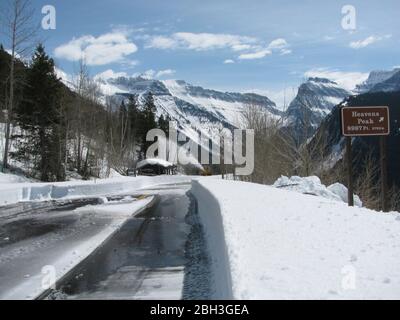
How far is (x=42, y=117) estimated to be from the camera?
36.3m

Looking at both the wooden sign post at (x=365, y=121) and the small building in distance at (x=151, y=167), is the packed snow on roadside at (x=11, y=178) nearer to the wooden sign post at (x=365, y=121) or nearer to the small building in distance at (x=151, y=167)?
the wooden sign post at (x=365, y=121)

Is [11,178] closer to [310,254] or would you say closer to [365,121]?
[365,121]

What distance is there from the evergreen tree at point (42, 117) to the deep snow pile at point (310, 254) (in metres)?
29.9

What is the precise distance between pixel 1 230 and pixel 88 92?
41104mm

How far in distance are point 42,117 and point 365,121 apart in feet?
101

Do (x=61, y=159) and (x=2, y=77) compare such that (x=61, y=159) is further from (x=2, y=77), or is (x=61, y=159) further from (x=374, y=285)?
(x=374, y=285)

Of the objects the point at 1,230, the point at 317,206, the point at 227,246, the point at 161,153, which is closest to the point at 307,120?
the point at 317,206

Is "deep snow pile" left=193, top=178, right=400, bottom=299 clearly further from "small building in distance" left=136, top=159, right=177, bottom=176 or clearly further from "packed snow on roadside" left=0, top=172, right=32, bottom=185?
"small building in distance" left=136, top=159, right=177, bottom=176

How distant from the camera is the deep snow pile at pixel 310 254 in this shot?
4047 millimetres

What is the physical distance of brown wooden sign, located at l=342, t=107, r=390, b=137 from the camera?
10.2 meters

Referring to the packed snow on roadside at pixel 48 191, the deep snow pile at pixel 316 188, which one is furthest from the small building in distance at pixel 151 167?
the deep snow pile at pixel 316 188

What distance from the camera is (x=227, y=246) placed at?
585cm

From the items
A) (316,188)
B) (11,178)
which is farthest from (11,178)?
(316,188)

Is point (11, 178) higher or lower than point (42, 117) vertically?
lower
